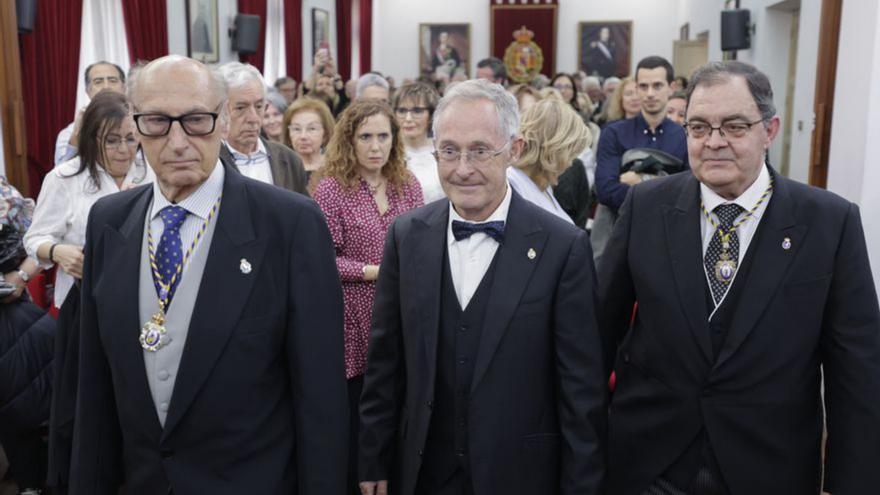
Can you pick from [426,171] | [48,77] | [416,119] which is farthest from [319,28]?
[426,171]

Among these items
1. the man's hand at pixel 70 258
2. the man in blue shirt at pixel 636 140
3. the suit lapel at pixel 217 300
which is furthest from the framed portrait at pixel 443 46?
the suit lapel at pixel 217 300

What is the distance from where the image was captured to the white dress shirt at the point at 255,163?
3.41 metres

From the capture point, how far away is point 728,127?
2.08m

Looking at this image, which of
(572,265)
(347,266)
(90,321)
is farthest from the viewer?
(347,266)

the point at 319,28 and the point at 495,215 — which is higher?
the point at 319,28

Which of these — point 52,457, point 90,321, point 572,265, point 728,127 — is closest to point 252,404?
point 90,321

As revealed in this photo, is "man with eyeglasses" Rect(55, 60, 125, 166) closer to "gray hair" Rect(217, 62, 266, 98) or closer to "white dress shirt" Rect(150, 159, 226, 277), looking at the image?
"gray hair" Rect(217, 62, 266, 98)

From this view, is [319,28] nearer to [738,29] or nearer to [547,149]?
[738,29]

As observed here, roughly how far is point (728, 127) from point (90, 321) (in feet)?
5.25

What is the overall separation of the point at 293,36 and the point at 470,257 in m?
12.1

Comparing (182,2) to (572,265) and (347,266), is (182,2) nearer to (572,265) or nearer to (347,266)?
(347,266)

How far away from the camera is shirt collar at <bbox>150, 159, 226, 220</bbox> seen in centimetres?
194

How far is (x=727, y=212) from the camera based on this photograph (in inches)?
85.0

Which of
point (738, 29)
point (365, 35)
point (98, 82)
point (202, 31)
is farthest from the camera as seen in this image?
point (365, 35)
